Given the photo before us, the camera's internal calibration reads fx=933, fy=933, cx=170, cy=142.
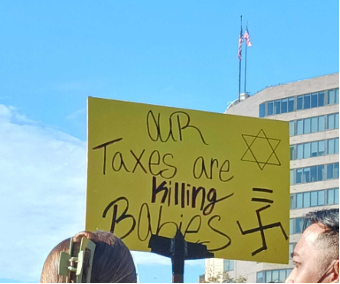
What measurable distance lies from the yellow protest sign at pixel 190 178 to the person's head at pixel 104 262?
1349 mm

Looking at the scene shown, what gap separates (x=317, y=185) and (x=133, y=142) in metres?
57.8

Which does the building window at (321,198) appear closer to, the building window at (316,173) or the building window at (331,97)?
the building window at (316,173)

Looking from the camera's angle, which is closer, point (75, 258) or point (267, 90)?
point (75, 258)

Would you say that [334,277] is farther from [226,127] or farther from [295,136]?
[295,136]

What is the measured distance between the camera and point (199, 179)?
4.36m

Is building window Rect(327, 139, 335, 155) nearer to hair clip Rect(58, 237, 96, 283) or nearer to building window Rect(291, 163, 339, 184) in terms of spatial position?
building window Rect(291, 163, 339, 184)

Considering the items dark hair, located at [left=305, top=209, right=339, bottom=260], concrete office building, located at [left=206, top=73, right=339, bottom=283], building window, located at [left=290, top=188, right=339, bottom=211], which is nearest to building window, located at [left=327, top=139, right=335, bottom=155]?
concrete office building, located at [left=206, top=73, right=339, bottom=283]

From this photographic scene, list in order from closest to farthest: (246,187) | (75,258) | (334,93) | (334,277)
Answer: (75,258), (334,277), (246,187), (334,93)

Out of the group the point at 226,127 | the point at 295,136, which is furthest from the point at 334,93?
the point at 226,127

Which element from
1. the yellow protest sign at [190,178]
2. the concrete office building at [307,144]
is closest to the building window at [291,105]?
the concrete office building at [307,144]

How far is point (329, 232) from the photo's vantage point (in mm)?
2711

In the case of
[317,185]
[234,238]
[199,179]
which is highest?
[317,185]

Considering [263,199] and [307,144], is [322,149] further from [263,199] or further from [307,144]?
[263,199]

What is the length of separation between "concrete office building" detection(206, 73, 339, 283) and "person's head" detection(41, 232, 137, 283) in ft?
189
